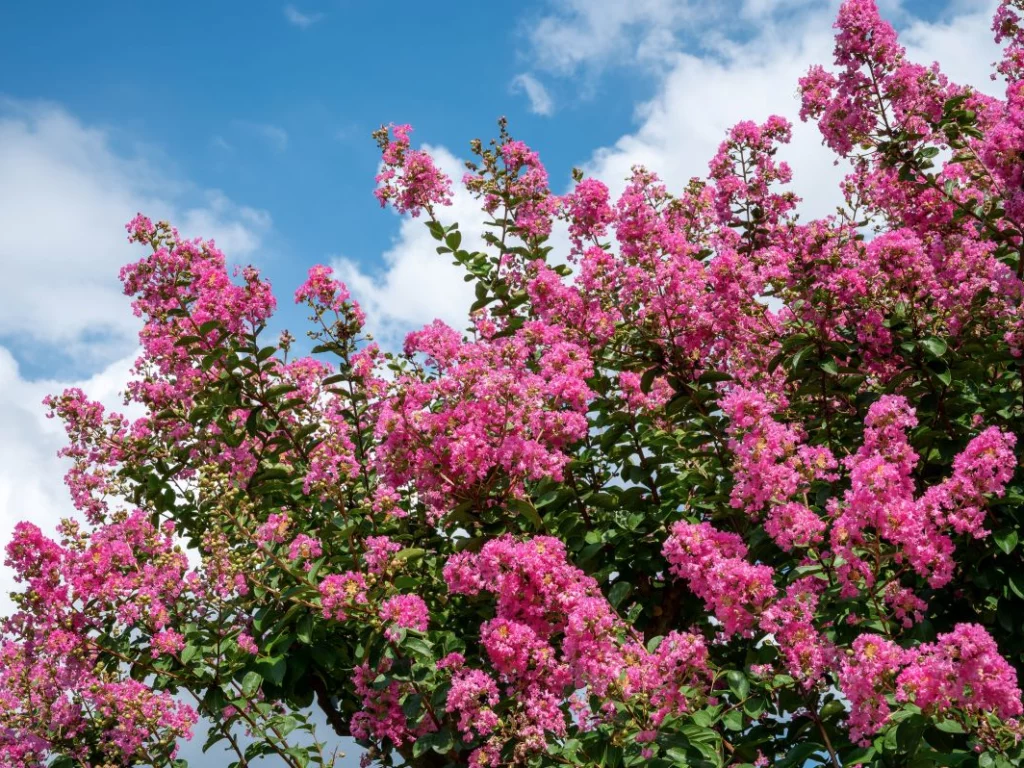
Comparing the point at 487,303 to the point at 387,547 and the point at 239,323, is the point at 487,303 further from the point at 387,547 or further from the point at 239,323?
the point at 387,547

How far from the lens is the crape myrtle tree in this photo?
388cm

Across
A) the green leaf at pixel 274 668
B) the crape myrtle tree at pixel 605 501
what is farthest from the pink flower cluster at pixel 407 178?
the green leaf at pixel 274 668

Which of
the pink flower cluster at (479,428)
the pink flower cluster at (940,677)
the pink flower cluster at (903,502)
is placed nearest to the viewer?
the pink flower cluster at (940,677)

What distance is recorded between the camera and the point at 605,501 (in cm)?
528

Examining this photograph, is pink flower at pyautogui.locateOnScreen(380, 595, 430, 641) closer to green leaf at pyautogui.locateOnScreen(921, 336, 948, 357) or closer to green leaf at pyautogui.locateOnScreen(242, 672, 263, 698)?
green leaf at pyautogui.locateOnScreen(242, 672, 263, 698)

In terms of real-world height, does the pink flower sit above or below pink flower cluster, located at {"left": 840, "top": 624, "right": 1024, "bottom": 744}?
above

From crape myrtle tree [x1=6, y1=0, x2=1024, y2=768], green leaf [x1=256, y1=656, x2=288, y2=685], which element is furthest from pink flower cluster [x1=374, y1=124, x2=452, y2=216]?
green leaf [x1=256, y1=656, x2=288, y2=685]

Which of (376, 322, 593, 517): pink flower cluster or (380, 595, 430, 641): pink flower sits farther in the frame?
(376, 322, 593, 517): pink flower cluster

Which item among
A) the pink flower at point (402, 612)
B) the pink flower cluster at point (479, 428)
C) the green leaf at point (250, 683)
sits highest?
the pink flower cluster at point (479, 428)

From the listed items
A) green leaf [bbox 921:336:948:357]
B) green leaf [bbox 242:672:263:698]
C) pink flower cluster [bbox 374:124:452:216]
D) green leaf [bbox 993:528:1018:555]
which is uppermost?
pink flower cluster [bbox 374:124:452:216]

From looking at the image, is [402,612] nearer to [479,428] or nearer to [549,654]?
[549,654]

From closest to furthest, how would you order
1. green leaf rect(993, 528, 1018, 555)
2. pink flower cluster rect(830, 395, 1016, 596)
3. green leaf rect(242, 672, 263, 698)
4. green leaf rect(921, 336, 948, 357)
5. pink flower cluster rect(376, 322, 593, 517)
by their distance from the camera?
1. pink flower cluster rect(830, 395, 1016, 596)
2. green leaf rect(993, 528, 1018, 555)
3. pink flower cluster rect(376, 322, 593, 517)
4. green leaf rect(921, 336, 948, 357)
5. green leaf rect(242, 672, 263, 698)

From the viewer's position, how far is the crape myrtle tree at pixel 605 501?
388 cm

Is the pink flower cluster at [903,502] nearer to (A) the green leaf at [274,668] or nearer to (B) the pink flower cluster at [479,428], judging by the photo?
(B) the pink flower cluster at [479,428]
